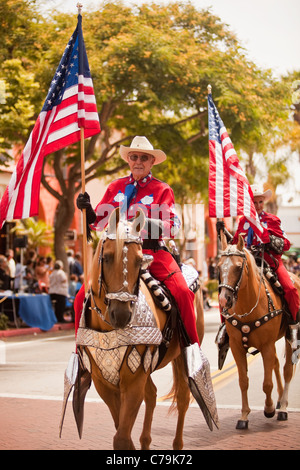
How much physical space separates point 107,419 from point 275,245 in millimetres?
3117

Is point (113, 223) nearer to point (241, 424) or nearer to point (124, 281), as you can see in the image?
point (124, 281)

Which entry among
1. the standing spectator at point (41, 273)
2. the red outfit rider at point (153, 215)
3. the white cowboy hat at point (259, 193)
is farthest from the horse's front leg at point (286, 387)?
the standing spectator at point (41, 273)

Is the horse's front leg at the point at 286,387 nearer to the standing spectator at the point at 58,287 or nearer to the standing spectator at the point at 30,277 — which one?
the standing spectator at the point at 58,287

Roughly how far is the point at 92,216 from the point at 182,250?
3127cm

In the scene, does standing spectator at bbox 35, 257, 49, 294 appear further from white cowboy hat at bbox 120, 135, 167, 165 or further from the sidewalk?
white cowboy hat at bbox 120, 135, 167, 165

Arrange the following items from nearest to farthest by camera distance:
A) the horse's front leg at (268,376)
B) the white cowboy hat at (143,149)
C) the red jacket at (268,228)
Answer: the white cowboy hat at (143,149) < the horse's front leg at (268,376) < the red jacket at (268,228)

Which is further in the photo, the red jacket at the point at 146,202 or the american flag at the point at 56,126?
the american flag at the point at 56,126

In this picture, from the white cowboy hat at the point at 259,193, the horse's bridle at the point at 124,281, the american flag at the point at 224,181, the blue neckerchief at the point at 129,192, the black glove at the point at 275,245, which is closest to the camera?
the horse's bridle at the point at 124,281

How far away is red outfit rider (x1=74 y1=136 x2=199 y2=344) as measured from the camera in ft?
20.7

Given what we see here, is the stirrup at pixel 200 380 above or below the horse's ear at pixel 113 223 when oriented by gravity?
below

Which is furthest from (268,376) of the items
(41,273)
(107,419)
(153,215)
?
(41,273)

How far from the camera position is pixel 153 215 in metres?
6.39

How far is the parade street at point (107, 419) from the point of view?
23.2 ft

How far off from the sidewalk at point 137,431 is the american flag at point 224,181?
2427 mm
